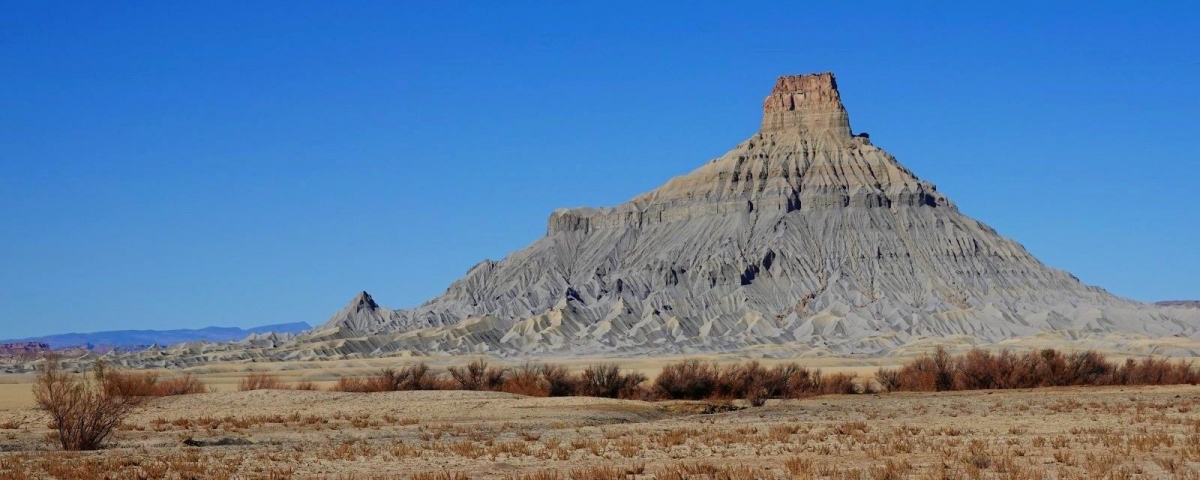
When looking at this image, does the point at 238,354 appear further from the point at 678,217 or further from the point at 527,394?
the point at 527,394

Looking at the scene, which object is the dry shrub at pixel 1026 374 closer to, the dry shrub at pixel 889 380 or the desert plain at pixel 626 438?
the dry shrub at pixel 889 380

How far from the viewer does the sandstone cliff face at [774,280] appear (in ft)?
418

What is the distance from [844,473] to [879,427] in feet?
30.9

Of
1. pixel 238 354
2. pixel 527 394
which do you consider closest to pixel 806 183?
pixel 238 354

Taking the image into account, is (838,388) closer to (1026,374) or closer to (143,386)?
(1026,374)

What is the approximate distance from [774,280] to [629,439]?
4569 inches

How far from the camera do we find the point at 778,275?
14175cm

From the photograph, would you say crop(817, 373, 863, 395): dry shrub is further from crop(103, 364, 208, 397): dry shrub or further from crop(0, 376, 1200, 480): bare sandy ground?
crop(103, 364, 208, 397): dry shrub

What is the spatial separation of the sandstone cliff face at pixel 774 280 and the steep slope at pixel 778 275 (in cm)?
21

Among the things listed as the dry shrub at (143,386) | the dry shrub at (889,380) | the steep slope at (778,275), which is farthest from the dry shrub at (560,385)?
the steep slope at (778,275)

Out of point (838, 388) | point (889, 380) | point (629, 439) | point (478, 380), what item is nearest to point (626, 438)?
point (629, 439)

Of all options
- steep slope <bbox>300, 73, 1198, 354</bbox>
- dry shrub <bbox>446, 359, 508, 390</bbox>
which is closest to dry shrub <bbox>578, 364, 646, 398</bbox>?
dry shrub <bbox>446, 359, 508, 390</bbox>

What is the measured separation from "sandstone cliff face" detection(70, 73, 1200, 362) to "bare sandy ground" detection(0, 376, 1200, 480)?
7554 cm

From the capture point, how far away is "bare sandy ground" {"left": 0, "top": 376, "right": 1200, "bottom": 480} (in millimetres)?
20391
